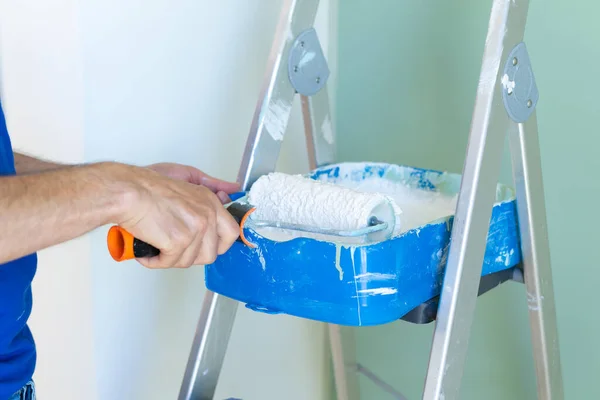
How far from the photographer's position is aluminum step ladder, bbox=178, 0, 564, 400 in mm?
732

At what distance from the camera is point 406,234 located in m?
0.72

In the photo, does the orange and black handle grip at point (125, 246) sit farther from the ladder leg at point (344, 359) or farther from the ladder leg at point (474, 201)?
the ladder leg at point (344, 359)

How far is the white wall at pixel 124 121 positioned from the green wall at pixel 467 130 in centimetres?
26

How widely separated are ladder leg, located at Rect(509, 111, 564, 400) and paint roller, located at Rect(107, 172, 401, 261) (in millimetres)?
180

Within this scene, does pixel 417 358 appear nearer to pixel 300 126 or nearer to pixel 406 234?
pixel 300 126

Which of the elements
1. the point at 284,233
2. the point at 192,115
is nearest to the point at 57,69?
the point at 192,115

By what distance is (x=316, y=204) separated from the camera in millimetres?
776

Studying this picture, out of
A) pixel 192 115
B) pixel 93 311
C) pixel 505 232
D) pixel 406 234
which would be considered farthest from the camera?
pixel 192 115

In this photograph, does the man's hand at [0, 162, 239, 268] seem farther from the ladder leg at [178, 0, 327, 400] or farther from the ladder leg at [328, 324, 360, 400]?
the ladder leg at [328, 324, 360, 400]

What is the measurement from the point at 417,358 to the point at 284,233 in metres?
0.73

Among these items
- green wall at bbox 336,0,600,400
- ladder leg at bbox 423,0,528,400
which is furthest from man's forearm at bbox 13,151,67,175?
green wall at bbox 336,0,600,400

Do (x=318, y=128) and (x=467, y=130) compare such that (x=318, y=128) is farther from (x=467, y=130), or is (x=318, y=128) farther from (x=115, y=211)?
(x=115, y=211)

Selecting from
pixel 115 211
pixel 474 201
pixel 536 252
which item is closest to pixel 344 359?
pixel 536 252

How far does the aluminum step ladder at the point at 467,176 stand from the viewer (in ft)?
2.40
